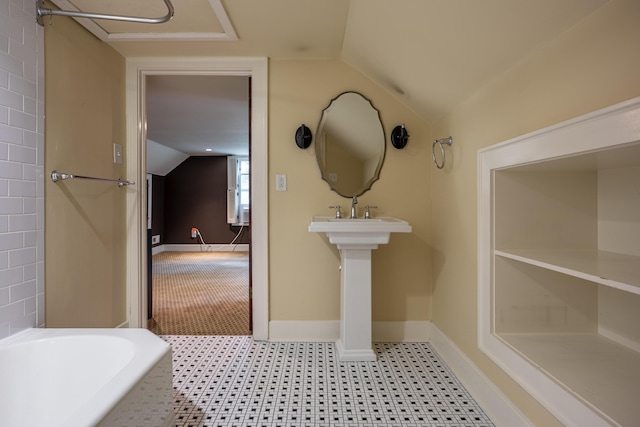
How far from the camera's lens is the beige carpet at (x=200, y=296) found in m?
2.73

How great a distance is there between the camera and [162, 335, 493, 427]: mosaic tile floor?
1551 mm

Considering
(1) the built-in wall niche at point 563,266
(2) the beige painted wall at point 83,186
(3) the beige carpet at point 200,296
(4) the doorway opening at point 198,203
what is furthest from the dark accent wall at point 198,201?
(1) the built-in wall niche at point 563,266

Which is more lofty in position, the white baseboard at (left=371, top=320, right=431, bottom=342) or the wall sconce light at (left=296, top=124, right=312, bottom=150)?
the wall sconce light at (left=296, top=124, right=312, bottom=150)

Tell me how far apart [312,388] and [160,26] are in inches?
85.9

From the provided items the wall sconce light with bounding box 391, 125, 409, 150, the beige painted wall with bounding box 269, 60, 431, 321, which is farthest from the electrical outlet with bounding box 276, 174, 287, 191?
the wall sconce light with bounding box 391, 125, 409, 150

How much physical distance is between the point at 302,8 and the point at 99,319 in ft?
7.04

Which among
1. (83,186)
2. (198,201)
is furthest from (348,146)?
(198,201)

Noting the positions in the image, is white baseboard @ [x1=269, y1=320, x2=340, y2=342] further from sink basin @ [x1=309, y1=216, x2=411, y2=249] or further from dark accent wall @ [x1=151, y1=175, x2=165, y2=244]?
dark accent wall @ [x1=151, y1=175, x2=165, y2=244]

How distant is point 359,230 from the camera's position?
1.96m

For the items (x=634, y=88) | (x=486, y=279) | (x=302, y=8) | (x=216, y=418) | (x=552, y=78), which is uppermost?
(x=302, y=8)

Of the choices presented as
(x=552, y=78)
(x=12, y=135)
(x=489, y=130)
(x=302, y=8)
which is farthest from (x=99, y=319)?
(x=552, y=78)

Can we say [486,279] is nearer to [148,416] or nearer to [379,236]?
[379,236]

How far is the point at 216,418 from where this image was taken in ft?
5.09

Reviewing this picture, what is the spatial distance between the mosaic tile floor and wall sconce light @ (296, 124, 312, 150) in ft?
4.46
